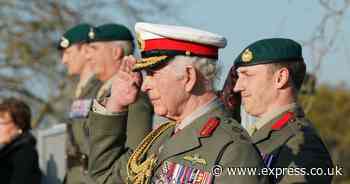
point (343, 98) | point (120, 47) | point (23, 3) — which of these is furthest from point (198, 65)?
point (343, 98)

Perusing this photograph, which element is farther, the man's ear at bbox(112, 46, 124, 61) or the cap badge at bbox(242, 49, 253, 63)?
the man's ear at bbox(112, 46, 124, 61)

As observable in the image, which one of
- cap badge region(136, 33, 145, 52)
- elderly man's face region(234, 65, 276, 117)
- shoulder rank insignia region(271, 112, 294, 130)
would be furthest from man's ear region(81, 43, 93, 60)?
cap badge region(136, 33, 145, 52)

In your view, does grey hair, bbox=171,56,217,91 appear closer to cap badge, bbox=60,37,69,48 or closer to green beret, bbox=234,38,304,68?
green beret, bbox=234,38,304,68

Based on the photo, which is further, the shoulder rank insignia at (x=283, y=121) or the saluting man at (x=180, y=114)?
the shoulder rank insignia at (x=283, y=121)

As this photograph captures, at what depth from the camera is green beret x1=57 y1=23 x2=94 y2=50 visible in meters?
7.90

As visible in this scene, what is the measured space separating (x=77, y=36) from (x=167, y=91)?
Answer: 11.2ft

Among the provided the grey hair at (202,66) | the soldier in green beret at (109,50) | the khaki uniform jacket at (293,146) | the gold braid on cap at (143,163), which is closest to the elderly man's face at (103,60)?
the soldier in green beret at (109,50)

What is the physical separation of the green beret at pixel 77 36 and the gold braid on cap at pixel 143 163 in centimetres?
A: 279

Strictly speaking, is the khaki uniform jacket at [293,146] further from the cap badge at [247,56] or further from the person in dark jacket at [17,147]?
the person in dark jacket at [17,147]

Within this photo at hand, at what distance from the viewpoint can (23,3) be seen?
14.5m

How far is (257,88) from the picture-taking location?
5.66m

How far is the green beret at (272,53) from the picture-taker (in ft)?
18.5

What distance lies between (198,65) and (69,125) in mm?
3070

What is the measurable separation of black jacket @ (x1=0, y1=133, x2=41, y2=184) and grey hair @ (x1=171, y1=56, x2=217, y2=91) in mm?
3833
